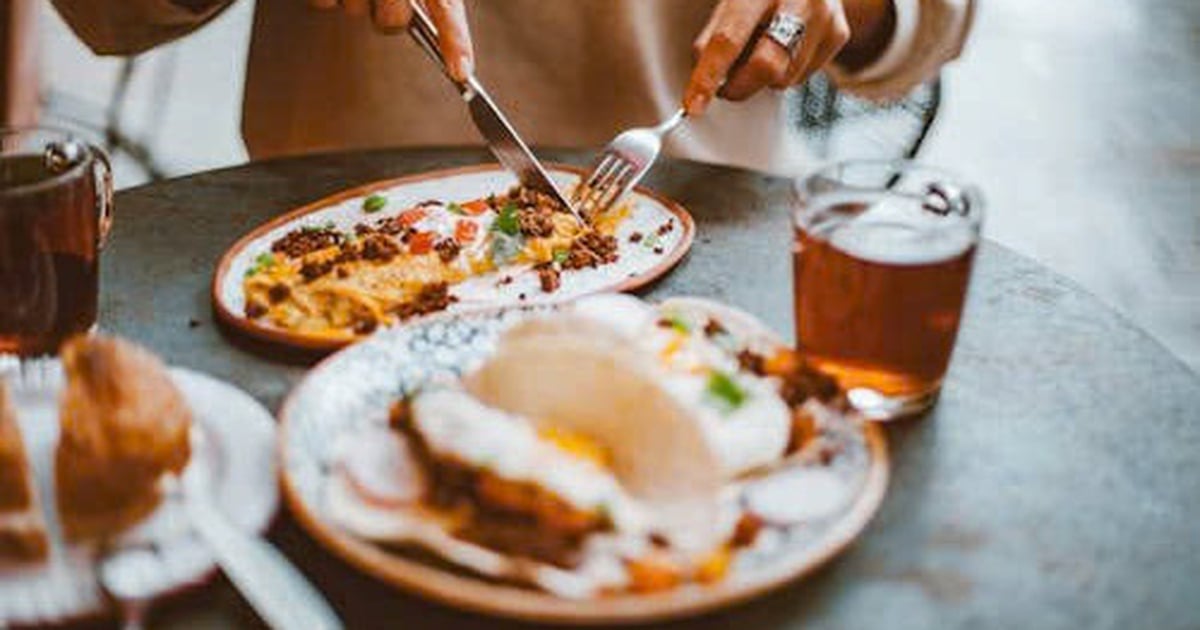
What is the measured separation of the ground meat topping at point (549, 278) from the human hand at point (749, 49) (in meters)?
0.28

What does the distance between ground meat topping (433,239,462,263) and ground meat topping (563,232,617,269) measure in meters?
0.10

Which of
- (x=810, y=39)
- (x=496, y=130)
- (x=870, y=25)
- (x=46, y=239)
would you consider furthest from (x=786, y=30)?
(x=46, y=239)

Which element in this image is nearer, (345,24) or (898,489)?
(898,489)

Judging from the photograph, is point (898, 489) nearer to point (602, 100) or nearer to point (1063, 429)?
point (1063, 429)

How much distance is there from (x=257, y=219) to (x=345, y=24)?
0.45m

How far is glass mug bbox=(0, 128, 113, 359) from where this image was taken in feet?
3.72

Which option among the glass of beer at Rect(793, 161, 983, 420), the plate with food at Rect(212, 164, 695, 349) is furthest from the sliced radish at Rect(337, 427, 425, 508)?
the glass of beer at Rect(793, 161, 983, 420)

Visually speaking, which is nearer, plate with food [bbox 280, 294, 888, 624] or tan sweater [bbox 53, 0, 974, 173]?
plate with food [bbox 280, 294, 888, 624]

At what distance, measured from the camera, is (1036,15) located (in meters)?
5.07

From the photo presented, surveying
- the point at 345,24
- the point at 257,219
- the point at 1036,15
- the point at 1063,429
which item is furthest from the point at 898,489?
the point at 1036,15

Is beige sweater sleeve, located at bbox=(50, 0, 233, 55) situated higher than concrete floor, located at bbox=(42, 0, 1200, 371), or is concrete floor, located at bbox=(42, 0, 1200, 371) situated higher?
beige sweater sleeve, located at bbox=(50, 0, 233, 55)

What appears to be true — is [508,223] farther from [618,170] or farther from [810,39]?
[810,39]

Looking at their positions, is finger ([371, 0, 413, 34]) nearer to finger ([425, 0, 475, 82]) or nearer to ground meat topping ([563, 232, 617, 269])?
finger ([425, 0, 475, 82])

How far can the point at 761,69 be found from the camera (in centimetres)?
155
